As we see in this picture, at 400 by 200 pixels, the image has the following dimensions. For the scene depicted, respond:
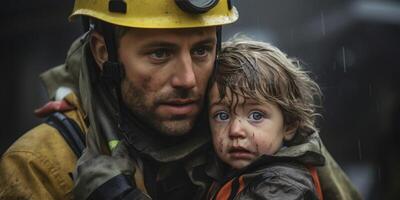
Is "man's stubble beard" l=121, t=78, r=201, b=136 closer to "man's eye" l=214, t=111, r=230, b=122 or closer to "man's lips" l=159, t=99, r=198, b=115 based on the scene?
"man's lips" l=159, t=99, r=198, b=115

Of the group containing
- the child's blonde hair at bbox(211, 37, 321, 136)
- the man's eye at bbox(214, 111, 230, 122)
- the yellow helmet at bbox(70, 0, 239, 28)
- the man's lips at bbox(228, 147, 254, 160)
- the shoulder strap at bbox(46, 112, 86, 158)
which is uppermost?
the yellow helmet at bbox(70, 0, 239, 28)

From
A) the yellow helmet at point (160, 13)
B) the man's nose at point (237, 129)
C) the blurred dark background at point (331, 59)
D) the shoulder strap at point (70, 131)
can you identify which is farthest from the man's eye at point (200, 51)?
the blurred dark background at point (331, 59)

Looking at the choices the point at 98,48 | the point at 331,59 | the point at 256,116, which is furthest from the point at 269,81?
the point at 331,59

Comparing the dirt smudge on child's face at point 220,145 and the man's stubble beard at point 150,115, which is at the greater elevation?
the man's stubble beard at point 150,115

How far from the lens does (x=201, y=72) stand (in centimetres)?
335

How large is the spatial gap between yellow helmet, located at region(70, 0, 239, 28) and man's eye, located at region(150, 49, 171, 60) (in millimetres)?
116

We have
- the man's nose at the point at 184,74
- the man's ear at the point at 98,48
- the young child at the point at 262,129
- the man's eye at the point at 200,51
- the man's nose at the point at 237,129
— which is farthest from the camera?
the man's ear at the point at 98,48

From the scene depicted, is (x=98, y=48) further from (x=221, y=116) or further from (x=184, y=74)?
(x=221, y=116)

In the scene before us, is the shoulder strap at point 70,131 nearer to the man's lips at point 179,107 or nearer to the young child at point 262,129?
the man's lips at point 179,107

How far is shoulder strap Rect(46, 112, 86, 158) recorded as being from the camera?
11.2 ft

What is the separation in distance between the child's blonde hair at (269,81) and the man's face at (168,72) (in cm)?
10

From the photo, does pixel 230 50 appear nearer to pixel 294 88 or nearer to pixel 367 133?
pixel 294 88

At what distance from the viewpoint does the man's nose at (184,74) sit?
10.8 feet

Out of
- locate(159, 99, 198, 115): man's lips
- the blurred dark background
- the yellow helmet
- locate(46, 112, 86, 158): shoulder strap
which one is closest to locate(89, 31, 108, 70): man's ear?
the yellow helmet
